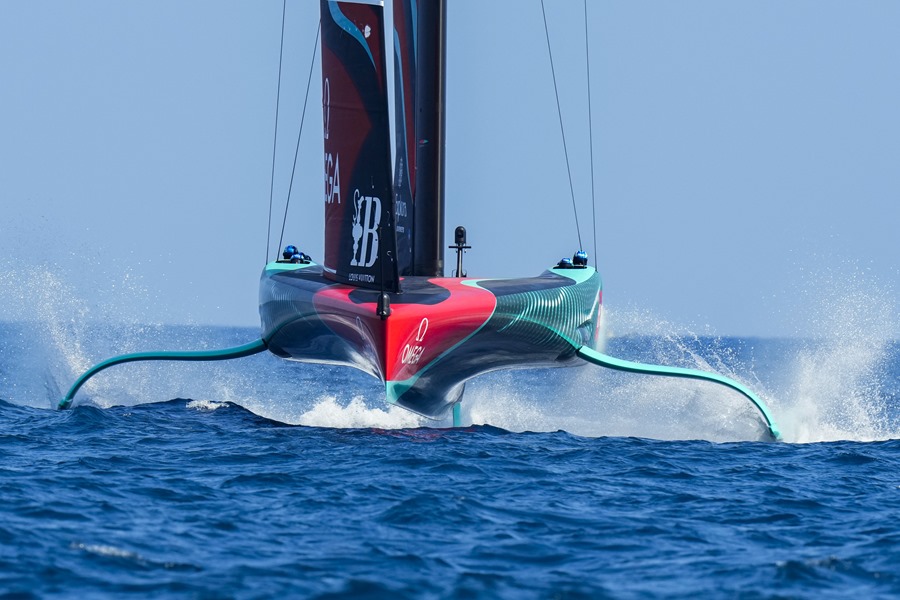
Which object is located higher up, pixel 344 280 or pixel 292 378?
pixel 344 280

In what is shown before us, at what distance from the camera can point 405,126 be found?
1057 centimetres

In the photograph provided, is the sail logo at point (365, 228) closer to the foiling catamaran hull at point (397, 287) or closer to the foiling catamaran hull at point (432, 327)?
the foiling catamaran hull at point (397, 287)

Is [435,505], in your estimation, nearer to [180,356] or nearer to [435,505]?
[435,505]

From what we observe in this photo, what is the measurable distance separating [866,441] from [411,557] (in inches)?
235

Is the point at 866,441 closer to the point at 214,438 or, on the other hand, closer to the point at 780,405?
the point at 780,405

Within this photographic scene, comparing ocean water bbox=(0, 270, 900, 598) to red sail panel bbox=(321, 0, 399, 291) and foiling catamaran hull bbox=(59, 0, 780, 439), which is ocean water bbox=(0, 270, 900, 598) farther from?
red sail panel bbox=(321, 0, 399, 291)

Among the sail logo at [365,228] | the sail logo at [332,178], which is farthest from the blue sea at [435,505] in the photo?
the sail logo at [332,178]

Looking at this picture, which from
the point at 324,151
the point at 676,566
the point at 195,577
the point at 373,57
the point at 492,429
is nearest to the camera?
the point at 195,577

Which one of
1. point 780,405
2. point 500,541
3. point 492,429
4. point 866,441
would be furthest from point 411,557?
point 780,405

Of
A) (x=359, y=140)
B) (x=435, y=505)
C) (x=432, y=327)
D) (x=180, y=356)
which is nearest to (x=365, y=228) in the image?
(x=359, y=140)

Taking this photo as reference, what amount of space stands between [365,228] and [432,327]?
94 cm

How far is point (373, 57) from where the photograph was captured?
320 inches

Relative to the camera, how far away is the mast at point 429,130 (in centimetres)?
1036

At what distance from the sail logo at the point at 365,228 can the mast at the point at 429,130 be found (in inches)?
69.9
